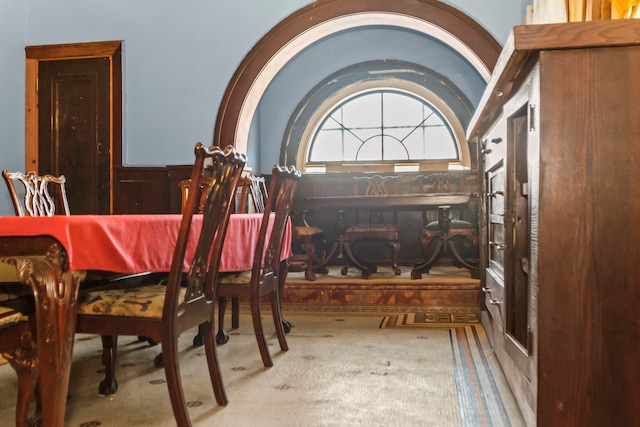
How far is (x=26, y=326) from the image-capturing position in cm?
180

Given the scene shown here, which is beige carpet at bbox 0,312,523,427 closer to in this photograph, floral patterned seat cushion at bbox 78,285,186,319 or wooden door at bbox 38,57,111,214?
floral patterned seat cushion at bbox 78,285,186,319

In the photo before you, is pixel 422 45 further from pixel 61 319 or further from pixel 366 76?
pixel 61 319

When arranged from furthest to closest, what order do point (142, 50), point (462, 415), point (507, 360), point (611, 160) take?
1. point (142, 50)
2. point (507, 360)
3. point (462, 415)
4. point (611, 160)

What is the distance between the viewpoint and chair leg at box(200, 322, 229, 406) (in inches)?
87.6

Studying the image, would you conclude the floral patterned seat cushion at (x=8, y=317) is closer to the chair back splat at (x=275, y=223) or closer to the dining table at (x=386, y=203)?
the chair back splat at (x=275, y=223)

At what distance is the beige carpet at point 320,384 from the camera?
208 centimetres

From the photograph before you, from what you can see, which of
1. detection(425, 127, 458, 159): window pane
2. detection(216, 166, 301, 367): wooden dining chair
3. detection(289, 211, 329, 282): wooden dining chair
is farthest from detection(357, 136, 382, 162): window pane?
detection(216, 166, 301, 367): wooden dining chair

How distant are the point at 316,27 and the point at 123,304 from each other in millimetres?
3438

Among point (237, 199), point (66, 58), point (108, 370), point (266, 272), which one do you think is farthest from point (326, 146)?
point (108, 370)

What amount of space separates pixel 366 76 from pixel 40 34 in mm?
3408

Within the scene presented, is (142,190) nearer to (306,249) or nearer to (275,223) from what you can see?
(306,249)

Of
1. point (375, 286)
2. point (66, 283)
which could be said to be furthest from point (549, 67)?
point (375, 286)

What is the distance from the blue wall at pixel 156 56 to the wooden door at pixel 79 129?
0.18 m

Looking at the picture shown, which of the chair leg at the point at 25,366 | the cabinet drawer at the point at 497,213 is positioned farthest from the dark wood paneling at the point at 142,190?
the chair leg at the point at 25,366
